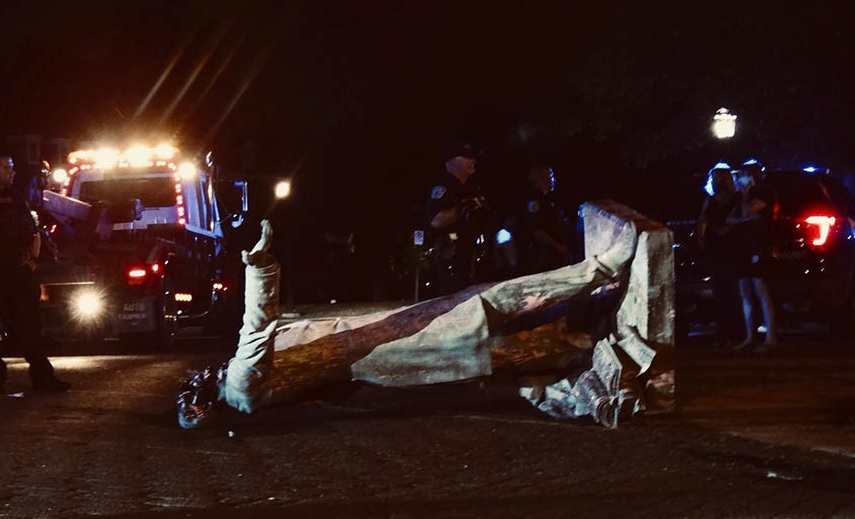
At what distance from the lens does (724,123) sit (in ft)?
64.4

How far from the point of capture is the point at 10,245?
884 cm

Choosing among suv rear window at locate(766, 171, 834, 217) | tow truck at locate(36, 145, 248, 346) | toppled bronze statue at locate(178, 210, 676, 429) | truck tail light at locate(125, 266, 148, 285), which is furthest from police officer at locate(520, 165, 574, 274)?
truck tail light at locate(125, 266, 148, 285)

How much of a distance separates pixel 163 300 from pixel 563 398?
7.72 meters

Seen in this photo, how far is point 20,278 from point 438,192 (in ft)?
10.3

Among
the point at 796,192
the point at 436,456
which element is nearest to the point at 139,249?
the point at 796,192

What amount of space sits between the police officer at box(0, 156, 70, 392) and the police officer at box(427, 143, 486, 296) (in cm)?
294

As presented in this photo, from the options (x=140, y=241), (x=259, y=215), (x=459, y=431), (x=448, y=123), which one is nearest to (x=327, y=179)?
(x=259, y=215)

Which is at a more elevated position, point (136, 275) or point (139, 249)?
point (139, 249)

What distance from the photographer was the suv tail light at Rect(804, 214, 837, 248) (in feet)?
39.0

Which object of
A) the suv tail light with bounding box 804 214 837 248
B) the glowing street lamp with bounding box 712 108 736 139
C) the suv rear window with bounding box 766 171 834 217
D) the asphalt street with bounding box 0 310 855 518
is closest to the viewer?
the asphalt street with bounding box 0 310 855 518

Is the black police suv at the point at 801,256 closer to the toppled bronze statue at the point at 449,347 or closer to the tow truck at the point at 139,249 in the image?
the toppled bronze statue at the point at 449,347

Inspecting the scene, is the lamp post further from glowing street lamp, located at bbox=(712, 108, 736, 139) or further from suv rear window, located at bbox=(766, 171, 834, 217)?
suv rear window, located at bbox=(766, 171, 834, 217)

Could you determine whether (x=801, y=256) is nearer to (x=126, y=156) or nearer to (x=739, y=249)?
(x=739, y=249)

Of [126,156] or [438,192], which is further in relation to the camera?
[126,156]
